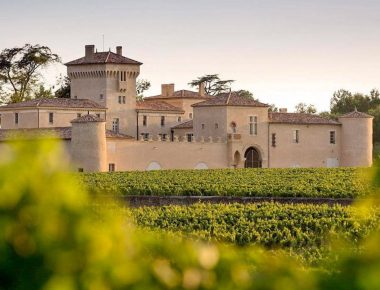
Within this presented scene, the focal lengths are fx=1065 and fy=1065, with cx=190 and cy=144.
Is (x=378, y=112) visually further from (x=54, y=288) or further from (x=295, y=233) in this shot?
(x=54, y=288)

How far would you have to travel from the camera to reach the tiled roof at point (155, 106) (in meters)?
72.9

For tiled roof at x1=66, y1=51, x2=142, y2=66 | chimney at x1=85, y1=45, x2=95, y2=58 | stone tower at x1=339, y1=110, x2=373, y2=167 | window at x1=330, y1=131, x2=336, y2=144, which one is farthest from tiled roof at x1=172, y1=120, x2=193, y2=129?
stone tower at x1=339, y1=110, x2=373, y2=167

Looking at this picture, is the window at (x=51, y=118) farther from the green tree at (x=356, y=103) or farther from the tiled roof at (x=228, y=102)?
the green tree at (x=356, y=103)

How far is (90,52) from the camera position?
243 ft

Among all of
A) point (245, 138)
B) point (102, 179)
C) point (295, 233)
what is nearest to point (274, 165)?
point (245, 138)

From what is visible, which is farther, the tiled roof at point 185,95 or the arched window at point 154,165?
the tiled roof at point 185,95

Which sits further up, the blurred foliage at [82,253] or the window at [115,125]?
the window at [115,125]

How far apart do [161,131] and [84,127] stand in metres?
14.5

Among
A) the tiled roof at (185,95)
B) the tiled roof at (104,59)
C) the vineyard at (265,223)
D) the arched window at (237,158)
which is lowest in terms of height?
the vineyard at (265,223)

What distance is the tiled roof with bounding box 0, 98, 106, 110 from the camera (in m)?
66.9

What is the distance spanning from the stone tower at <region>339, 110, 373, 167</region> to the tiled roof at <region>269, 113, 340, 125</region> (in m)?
0.89

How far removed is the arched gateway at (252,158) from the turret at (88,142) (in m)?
12.5

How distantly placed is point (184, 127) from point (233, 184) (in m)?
31.6

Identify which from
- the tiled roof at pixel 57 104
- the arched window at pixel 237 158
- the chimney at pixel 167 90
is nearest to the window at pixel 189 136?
the arched window at pixel 237 158
